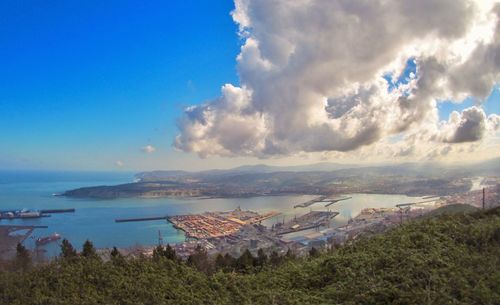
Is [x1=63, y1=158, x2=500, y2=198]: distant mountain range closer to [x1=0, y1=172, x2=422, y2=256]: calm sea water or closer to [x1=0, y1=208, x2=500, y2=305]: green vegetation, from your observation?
[x1=0, y1=172, x2=422, y2=256]: calm sea water

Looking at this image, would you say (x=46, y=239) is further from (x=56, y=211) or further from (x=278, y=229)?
(x=278, y=229)

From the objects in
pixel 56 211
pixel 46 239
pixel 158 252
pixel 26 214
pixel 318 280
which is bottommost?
pixel 46 239

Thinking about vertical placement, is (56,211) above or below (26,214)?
below

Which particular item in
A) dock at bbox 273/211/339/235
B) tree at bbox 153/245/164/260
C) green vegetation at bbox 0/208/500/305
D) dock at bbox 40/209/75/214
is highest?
green vegetation at bbox 0/208/500/305

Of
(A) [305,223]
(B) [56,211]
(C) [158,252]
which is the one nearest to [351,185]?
(A) [305,223]

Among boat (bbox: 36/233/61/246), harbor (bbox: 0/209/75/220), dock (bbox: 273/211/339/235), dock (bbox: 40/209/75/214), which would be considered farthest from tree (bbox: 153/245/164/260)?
dock (bbox: 40/209/75/214)

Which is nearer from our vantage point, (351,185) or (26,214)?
(26,214)

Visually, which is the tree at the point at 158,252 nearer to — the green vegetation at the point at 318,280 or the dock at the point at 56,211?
the green vegetation at the point at 318,280

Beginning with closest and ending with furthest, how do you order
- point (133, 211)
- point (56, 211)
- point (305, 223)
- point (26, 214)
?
point (305, 223)
point (26, 214)
point (56, 211)
point (133, 211)

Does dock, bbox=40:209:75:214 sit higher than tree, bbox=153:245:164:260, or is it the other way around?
tree, bbox=153:245:164:260
